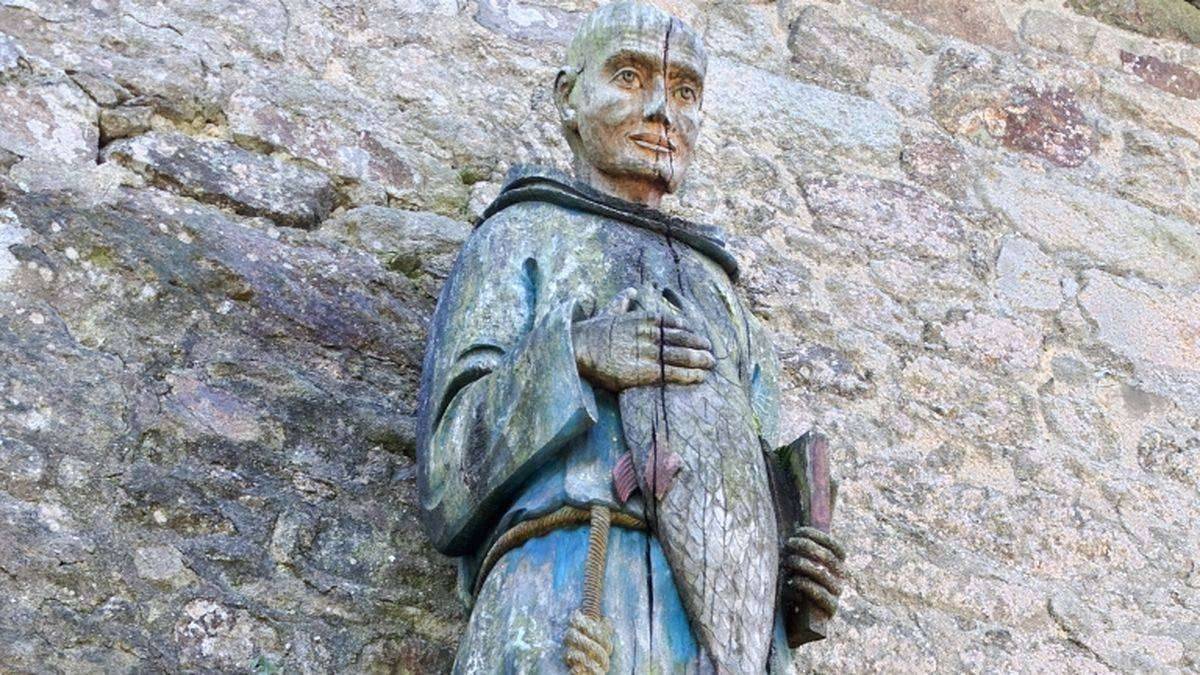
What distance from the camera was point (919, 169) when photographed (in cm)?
446

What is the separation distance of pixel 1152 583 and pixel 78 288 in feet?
7.47

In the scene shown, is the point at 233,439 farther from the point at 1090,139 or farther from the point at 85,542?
the point at 1090,139

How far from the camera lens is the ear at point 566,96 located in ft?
10.8

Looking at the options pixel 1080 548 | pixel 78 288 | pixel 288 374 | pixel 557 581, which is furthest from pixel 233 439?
pixel 1080 548

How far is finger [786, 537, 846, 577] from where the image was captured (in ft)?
9.09

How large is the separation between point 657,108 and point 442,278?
2.37 ft

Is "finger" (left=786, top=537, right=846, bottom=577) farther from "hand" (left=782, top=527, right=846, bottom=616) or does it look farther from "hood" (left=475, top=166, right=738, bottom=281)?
"hood" (left=475, top=166, right=738, bottom=281)

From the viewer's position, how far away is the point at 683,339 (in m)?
2.78

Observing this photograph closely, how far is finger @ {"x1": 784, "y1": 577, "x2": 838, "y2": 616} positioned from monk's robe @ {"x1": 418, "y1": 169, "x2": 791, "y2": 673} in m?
0.05

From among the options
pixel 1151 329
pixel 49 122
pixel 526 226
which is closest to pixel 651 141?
pixel 526 226

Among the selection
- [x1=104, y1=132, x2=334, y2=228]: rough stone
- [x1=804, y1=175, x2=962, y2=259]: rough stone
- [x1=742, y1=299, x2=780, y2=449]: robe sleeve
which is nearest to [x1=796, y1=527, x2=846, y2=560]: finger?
[x1=742, y1=299, x2=780, y2=449]: robe sleeve

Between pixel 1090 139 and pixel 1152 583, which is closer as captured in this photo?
pixel 1152 583

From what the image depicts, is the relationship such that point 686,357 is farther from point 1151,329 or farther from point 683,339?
point 1151,329

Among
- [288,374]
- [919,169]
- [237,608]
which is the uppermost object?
[919,169]
